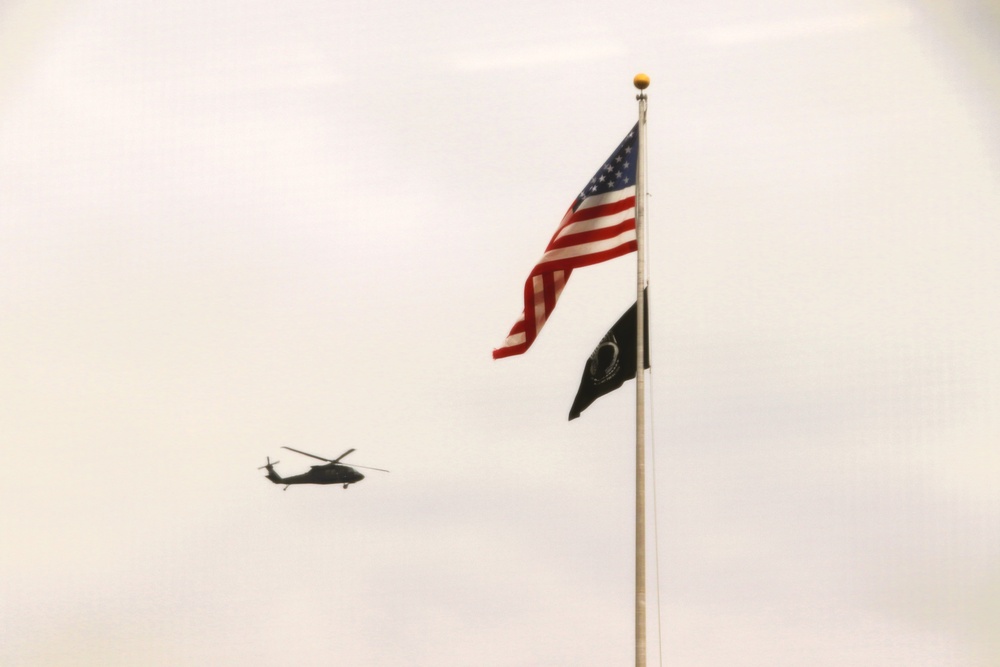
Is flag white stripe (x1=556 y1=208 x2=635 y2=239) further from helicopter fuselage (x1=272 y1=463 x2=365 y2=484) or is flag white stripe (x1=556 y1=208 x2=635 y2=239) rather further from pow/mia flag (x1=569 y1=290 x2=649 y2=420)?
helicopter fuselage (x1=272 y1=463 x2=365 y2=484)

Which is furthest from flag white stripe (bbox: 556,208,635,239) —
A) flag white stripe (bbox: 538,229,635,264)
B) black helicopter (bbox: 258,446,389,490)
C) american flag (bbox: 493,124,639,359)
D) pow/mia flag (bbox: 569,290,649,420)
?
black helicopter (bbox: 258,446,389,490)

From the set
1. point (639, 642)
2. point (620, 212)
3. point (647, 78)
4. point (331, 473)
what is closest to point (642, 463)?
point (639, 642)

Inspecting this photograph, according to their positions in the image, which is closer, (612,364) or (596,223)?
(612,364)

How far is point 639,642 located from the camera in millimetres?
22203

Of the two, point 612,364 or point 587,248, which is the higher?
point 587,248

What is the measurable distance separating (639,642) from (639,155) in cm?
964

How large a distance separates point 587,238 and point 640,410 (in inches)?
151

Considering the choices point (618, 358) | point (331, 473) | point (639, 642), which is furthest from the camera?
point (331, 473)

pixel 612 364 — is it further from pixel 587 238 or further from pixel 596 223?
pixel 596 223

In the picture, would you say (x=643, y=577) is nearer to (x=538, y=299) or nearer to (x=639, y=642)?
(x=639, y=642)

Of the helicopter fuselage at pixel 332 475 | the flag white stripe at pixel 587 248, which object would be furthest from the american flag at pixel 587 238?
the helicopter fuselage at pixel 332 475

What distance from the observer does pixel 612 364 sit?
2395cm

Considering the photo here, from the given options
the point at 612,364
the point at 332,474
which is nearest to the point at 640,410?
the point at 612,364

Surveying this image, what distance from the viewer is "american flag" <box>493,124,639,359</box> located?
24.5m
